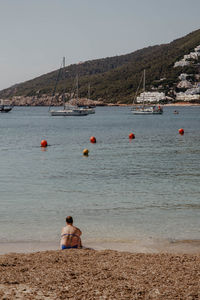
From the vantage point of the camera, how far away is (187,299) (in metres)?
6.86

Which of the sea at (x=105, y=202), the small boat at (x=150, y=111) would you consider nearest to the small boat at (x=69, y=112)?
the small boat at (x=150, y=111)

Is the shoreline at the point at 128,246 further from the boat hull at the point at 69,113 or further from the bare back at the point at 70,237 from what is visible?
the boat hull at the point at 69,113

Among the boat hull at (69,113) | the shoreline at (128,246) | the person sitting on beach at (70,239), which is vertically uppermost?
the boat hull at (69,113)

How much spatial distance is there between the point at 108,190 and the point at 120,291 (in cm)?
1338

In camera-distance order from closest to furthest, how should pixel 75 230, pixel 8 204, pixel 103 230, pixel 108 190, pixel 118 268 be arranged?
pixel 118 268 → pixel 75 230 → pixel 103 230 → pixel 8 204 → pixel 108 190

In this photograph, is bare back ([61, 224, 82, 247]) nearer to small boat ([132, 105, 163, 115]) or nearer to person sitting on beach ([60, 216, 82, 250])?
person sitting on beach ([60, 216, 82, 250])

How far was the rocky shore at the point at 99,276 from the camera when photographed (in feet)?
23.1

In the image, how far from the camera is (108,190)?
20.5 m

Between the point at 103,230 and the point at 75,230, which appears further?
the point at 103,230

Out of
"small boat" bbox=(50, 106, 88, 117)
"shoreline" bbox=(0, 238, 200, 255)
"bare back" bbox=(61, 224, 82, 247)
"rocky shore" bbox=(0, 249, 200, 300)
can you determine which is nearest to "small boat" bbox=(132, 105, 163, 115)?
"small boat" bbox=(50, 106, 88, 117)

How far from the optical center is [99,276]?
796 cm

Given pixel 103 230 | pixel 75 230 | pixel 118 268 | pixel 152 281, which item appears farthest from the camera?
pixel 103 230

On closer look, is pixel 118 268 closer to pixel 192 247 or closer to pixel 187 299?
pixel 187 299

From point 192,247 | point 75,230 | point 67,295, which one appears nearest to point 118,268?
point 67,295
